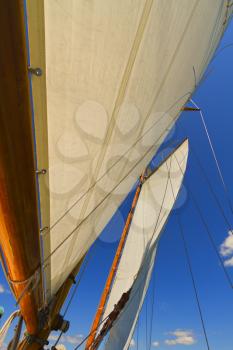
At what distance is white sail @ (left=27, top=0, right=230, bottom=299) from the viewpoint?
131 cm

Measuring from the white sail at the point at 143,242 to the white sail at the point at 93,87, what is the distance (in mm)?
3388

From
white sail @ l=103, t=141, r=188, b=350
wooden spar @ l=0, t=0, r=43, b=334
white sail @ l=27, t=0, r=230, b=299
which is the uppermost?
white sail @ l=103, t=141, r=188, b=350

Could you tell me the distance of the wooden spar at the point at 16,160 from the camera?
89cm

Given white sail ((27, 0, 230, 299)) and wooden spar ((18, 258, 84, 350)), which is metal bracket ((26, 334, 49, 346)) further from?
white sail ((27, 0, 230, 299))

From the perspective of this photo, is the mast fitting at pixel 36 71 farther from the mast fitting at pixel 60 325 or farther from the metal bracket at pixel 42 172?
the mast fitting at pixel 60 325

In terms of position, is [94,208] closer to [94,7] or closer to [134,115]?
[134,115]

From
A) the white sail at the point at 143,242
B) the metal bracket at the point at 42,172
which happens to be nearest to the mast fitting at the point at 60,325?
the white sail at the point at 143,242

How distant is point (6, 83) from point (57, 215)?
1504 millimetres

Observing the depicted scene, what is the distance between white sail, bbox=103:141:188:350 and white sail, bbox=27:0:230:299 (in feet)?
11.1

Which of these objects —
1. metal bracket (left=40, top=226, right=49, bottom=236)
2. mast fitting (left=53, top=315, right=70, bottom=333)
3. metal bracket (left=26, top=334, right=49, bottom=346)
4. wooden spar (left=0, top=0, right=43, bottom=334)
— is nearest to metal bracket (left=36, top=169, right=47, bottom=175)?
wooden spar (left=0, top=0, right=43, bottom=334)

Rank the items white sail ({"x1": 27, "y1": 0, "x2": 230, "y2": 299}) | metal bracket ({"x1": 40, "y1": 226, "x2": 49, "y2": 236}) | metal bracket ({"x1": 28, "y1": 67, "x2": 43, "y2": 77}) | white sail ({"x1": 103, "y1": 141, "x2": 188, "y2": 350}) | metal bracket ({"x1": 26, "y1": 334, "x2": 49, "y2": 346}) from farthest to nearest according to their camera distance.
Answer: white sail ({"x1": 103, "y1": 141, "x2": 188, "y2": 350}), metal bracket ({"x1": 26, "y1": 334, "x2": 49, "y2": 346}), metal bracket ({"x1": 40, "y1": 226, "x2": 49, "y2": 236}), white sail ({"x1": 27, "y1": 0, "x2": 230, "y2": 299}), metal bracket ({"x1": 28, "y1": 67, "x2": 43, "y2": 77})

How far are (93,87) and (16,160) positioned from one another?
0.75 metres

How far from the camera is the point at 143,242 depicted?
7.98 m

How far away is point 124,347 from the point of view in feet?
19.6
